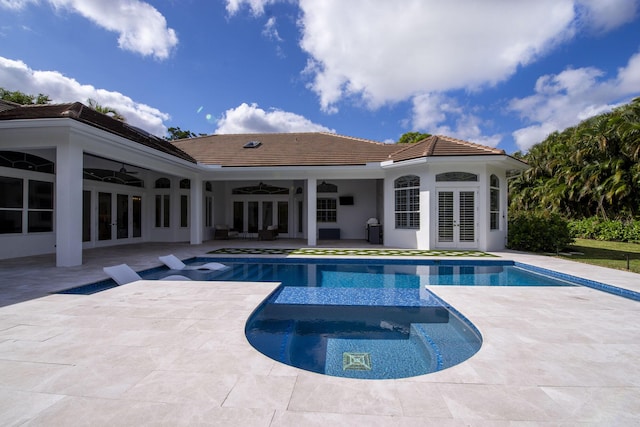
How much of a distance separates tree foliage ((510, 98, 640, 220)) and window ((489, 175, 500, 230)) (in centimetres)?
967

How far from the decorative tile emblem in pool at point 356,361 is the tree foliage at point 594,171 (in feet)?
65.9

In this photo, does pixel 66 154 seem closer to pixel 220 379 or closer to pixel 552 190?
pixel 220 379

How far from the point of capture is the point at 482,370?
9.11 ft

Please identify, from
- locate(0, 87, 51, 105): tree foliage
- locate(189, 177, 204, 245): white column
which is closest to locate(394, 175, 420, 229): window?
locate(189, 177, 204, 245): white column

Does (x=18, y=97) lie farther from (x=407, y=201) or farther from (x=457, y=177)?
(x=457, y=177)

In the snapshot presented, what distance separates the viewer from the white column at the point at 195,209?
1348 cm

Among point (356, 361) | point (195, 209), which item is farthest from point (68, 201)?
point (356, 361)

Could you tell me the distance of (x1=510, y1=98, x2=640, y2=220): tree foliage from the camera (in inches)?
634

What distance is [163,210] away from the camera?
584 inches

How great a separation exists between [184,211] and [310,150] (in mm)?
7072

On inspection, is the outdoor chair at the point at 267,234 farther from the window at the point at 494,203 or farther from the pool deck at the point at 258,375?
the pool deck at the point at 258,375

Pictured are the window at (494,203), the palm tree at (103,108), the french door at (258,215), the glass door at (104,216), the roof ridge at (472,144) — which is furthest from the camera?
the palm tree at (103,108)

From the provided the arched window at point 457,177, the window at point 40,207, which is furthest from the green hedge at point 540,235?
the window at point 40,207

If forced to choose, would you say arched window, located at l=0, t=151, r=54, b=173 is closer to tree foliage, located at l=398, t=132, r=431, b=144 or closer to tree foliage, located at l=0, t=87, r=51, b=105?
tree foliage, located at l=0, t=87, r=51, b=105
